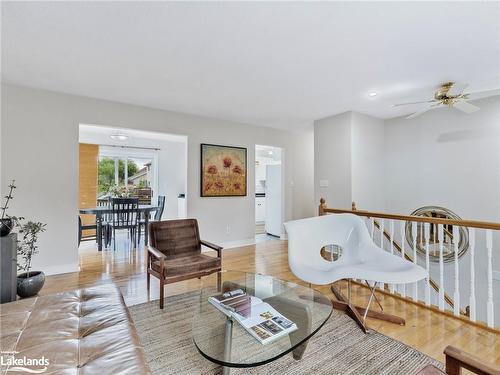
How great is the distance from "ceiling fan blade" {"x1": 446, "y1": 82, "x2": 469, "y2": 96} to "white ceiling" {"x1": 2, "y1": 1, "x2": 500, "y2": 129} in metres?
0.14

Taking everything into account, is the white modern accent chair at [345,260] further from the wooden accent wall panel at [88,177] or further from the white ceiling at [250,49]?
the wooden accent wall panel at [88,177]

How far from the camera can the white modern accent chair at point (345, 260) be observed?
1991 millimetres

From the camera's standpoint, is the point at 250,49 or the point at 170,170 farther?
the point at 170,170

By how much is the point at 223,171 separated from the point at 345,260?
2.81 metres

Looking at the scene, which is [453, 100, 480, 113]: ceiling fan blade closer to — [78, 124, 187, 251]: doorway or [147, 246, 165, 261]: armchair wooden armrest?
[147, 246, 165, 261]: armchair wooden armrest

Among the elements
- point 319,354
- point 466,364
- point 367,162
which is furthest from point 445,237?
point 466,364

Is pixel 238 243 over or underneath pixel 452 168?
underneath

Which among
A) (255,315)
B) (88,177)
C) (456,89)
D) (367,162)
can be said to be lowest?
(255,315)

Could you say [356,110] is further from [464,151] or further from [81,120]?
[81,120]

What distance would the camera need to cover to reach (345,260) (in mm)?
2512

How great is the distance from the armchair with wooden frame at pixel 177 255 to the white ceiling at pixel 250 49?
1.75 metres

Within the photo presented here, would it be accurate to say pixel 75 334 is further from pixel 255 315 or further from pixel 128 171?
pixel 128 171

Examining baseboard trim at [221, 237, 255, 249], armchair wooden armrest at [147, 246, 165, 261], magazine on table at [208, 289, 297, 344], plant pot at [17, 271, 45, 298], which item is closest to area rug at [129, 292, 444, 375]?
magazine on table at [208, 289, 297, 344]

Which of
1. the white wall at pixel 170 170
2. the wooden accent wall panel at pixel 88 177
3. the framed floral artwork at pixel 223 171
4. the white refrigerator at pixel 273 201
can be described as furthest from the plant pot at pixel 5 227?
the white wall at pixel 170 170
